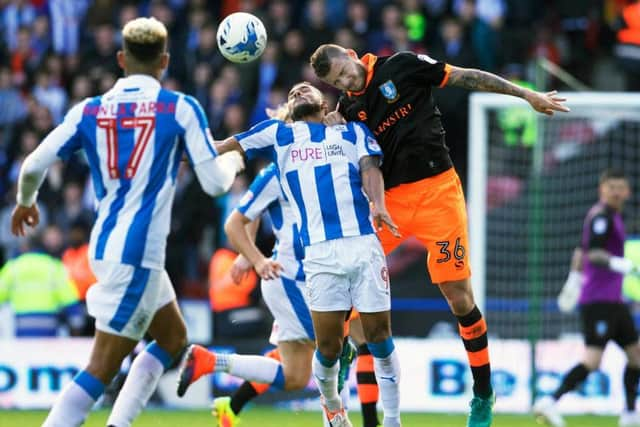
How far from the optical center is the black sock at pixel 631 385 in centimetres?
1145

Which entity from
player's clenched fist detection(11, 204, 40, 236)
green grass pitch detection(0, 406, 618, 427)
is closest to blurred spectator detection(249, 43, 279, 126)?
green grass pitch detection(0, 406, 618, 427)

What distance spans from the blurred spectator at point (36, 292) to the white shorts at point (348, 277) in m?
7.59

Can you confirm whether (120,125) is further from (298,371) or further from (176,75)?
(176,75)

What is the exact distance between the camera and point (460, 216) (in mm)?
8359

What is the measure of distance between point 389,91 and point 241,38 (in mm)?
951

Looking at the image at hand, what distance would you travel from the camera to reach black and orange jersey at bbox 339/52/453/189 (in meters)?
8.21

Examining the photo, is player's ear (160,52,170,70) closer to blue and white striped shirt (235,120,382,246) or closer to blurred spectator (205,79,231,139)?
blue and white striped shirt (235,120,382,246)

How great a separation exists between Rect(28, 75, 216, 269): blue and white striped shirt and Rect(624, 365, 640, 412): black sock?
234 inches

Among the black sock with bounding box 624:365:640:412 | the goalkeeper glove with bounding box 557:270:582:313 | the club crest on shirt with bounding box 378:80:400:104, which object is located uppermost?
the club crest on shirt with bounding box 378:80:400:104

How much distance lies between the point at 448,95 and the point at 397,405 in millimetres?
8624

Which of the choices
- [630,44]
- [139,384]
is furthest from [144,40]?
[630,44]

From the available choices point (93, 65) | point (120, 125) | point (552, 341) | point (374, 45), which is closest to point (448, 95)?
point (374, 45)

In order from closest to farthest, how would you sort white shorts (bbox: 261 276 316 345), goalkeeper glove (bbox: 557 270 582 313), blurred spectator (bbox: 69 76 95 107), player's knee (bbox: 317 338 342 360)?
player's knee (bbox: 317 338 342 360) < white shorts (bbox: 261 276 316 345) < goalkeeper glove (bbox: 557 270 582 313) < blurred spectator (bbox: 69 76 95 107)

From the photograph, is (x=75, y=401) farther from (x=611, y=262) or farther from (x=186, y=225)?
(x=186, y=225)
